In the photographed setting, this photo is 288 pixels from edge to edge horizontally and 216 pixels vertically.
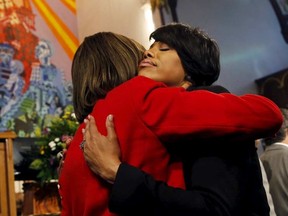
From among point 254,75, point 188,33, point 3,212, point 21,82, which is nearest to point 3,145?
point 3,212

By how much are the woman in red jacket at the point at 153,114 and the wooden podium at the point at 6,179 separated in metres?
2.08

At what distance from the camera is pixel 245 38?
3.60 meters

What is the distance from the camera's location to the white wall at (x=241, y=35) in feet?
11.2

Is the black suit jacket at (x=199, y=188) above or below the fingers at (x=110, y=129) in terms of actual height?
below

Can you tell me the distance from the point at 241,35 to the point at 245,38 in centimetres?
5

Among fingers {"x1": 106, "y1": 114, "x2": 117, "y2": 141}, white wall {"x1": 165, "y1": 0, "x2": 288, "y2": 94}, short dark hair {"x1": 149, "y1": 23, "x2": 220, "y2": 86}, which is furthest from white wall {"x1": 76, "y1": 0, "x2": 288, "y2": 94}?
fingers {"x1": 106, "y1": 114, "x2": 117, "y2": 141}

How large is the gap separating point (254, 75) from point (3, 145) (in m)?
2.19

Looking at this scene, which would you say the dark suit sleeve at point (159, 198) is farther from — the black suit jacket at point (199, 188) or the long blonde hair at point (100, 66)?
the long blonde hair at point (100, 66)

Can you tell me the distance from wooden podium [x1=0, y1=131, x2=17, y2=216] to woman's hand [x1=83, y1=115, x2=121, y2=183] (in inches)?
89.3

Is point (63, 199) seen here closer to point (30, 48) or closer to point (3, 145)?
point (3, 145)

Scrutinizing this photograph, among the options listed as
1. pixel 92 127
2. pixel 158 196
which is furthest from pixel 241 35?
pixel 158 196

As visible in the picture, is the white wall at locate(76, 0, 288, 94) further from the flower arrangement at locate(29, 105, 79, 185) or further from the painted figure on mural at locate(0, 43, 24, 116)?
the painted figure on mural at locate(0, 43, 24, 116)

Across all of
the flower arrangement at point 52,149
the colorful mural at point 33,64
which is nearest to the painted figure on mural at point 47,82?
the colorful mural at point 33,64

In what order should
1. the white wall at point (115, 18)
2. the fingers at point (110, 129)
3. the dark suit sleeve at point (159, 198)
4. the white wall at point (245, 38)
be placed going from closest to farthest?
1. the dark suit sleeve at point (159, 198)
2. the fingers at point (110, 129)
3. the white wall at point (245, 38)
4. the white wall at point (115, 18)
